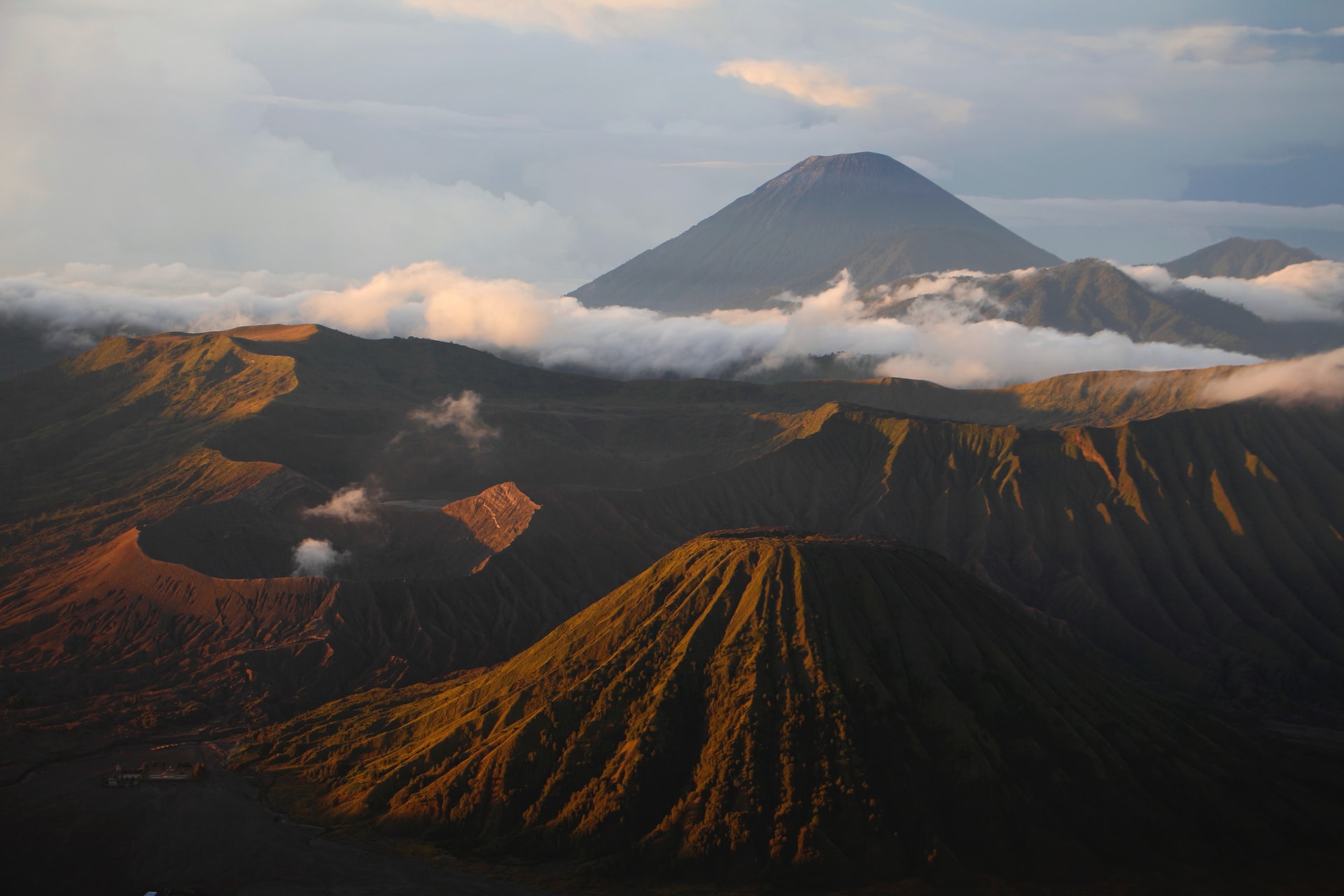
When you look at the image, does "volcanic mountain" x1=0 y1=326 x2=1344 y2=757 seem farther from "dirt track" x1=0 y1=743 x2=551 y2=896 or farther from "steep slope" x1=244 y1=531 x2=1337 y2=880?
"steep slope" x1=244 y1=531 x2=1337 y2=880

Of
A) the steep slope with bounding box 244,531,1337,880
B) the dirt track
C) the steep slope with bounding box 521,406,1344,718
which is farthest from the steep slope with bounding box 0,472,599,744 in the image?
the steep slope with bounding box 521,406,1344,718

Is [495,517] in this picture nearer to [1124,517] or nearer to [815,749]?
[815,749]

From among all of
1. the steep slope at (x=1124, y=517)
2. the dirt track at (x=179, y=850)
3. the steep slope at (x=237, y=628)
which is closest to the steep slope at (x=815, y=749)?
the dirt track at (x=179, y=850)

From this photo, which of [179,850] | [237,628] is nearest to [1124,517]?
[237,628]

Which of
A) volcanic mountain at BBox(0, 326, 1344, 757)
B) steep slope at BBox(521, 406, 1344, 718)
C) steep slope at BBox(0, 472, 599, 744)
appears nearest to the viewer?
steep slope at BBox(0, 472, 599, 744)

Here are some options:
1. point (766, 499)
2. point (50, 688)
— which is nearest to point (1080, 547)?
point (766, 499)

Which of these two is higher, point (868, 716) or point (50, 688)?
point (868, 716)

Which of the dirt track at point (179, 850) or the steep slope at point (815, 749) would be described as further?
the steep slope at point (815, 749)

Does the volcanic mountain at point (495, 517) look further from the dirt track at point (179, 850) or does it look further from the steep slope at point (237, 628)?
the dirt track at point (179, 850)

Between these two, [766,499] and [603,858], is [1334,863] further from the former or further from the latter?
[766,499]
